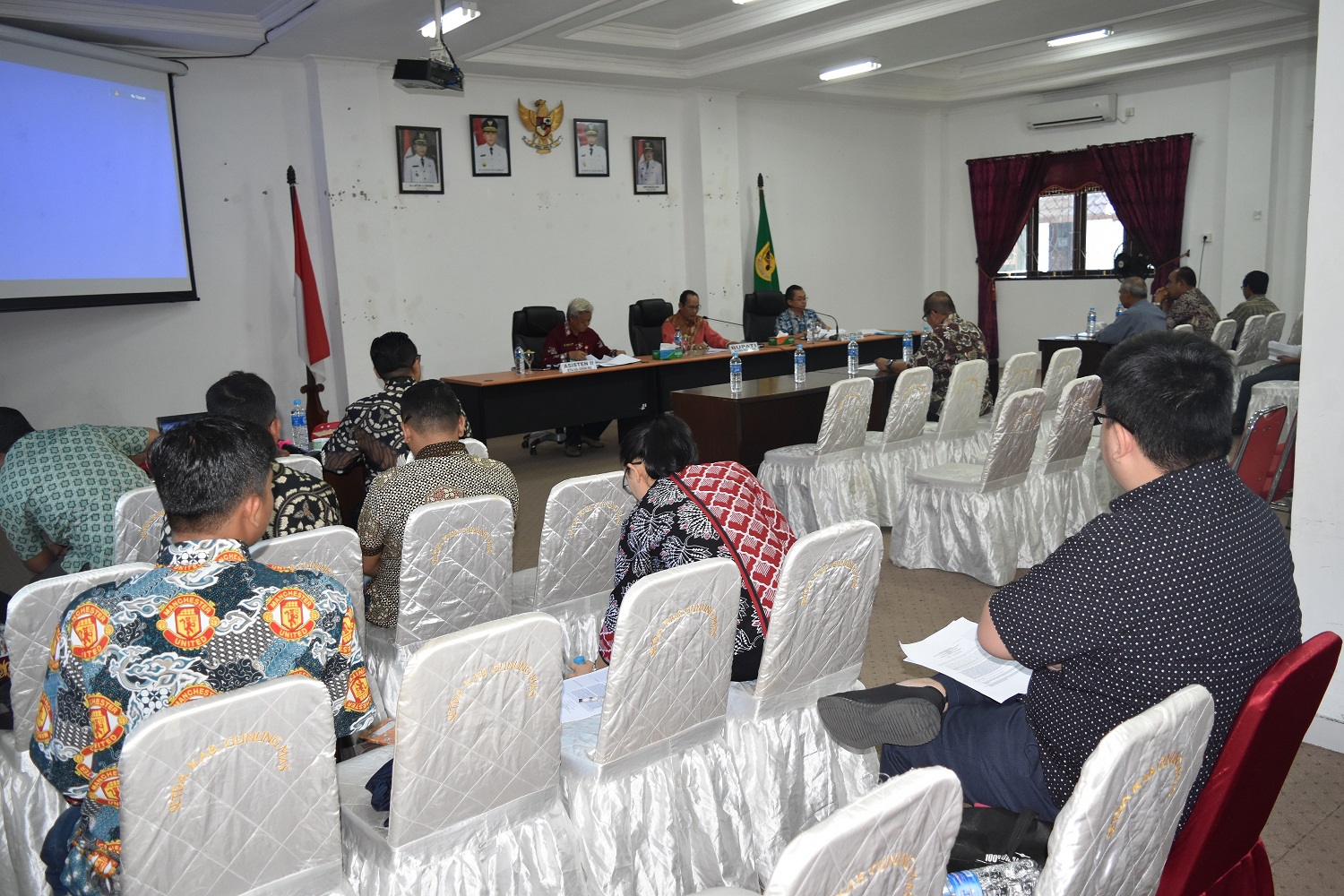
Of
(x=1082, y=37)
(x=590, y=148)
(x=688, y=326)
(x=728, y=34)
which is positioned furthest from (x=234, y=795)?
(x=1082, y=37)

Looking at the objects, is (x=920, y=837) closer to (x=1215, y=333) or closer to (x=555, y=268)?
(x=1215, y=333)

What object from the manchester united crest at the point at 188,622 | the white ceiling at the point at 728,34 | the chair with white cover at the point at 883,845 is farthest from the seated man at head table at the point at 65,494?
the white ceiling at the point at 728,34

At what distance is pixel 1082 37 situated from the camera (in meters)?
7.91

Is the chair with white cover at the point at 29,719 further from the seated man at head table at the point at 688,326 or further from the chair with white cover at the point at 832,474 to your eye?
the seated man at head table at the point at 688,326

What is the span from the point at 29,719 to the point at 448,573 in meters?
0.94

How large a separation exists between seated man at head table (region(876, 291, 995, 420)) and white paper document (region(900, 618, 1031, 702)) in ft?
11.8

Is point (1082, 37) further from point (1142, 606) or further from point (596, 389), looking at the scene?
point (1142, 606)

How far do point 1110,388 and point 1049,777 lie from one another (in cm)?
68

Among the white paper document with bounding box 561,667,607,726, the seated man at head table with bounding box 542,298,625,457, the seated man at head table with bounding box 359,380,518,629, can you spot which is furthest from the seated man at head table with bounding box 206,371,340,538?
the seated man at head table with bounding box 542,298,625,457

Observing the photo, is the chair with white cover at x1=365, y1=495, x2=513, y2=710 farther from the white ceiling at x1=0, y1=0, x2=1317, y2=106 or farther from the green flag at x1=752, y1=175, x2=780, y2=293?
the green flag at x1=752, y1=175, x2=780, y2=293

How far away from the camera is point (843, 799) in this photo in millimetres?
2336

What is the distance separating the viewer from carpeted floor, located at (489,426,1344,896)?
88.4 inches

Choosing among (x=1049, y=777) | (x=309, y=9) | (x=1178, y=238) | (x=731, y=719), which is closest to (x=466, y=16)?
(x=309, y=9)

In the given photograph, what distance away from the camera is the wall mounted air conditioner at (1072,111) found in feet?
32.0
